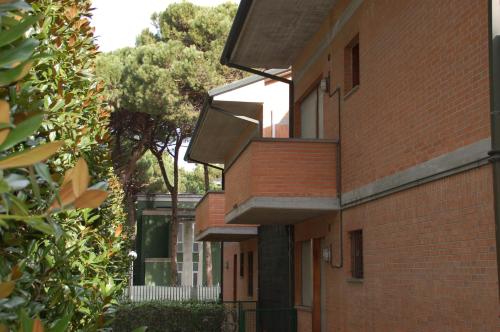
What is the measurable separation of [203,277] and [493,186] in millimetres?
38417

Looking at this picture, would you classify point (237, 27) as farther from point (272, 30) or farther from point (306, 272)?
point (306, 272)

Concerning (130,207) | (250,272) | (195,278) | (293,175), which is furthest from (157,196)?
(293,175)

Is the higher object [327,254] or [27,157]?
[27,157]

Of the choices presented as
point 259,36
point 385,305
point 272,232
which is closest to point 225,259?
point 272,232

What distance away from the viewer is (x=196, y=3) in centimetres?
4056

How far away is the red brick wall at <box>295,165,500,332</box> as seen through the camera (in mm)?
7527

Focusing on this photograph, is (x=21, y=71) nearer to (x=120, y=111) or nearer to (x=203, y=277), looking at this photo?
(x=120, y=111)

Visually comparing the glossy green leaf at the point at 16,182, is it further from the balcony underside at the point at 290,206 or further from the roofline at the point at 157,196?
the roofline at the point at 157,196

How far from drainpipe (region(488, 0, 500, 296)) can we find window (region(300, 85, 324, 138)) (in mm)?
7344

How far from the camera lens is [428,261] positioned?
895 cm

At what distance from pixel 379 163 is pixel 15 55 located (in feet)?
31.0

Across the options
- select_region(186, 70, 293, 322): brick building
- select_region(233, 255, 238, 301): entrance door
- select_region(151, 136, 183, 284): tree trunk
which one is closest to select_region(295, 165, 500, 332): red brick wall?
select_region(186, 70, 293, 322): brick building

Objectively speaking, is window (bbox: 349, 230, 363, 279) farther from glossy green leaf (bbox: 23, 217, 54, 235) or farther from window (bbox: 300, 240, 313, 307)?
glossy green leaf (bbox: 23, 217, 54, 235)

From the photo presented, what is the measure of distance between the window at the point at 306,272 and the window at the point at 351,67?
4.08 meters
